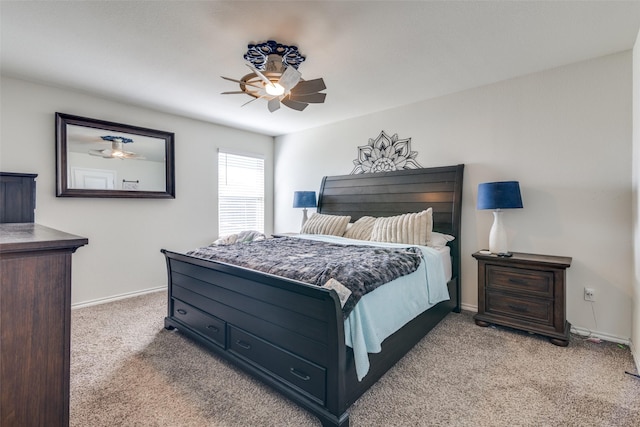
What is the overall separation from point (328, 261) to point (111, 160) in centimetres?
311

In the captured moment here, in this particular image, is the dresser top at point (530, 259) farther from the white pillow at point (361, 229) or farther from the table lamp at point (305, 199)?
the table lamp at point (305, 199)

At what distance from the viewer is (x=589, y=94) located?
8.64 ft

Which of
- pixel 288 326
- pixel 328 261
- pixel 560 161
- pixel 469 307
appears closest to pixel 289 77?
pixel 328 261

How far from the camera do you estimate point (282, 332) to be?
5.91 feet

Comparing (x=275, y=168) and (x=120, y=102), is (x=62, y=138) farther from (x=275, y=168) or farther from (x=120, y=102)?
(x=275, y=168)

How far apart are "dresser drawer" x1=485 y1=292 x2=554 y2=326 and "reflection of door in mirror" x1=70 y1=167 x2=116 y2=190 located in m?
4.37

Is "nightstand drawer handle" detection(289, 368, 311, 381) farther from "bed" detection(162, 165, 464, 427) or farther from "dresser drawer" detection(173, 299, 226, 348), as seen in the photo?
"dresser drawer" detection(173, 299, 226, 348)

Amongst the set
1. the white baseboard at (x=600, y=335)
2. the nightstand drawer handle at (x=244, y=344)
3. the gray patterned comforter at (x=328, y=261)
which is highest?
the gray patterned comforter at (x=328, y=261)

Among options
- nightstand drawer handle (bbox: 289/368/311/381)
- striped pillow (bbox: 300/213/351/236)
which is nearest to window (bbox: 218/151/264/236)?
striped pillow (bbox: 300/213/351/236)

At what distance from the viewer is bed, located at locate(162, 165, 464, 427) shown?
1562 millimetres

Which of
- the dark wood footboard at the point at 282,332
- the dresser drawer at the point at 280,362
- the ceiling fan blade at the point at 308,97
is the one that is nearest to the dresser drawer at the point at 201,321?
the dark wood footboard at the point at 282,332

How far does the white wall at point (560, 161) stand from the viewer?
Result: 251cm

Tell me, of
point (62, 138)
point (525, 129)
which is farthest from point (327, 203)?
point (62, 138)

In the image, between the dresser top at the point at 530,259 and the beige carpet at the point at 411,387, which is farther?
the dresser top at the point at 530,259
